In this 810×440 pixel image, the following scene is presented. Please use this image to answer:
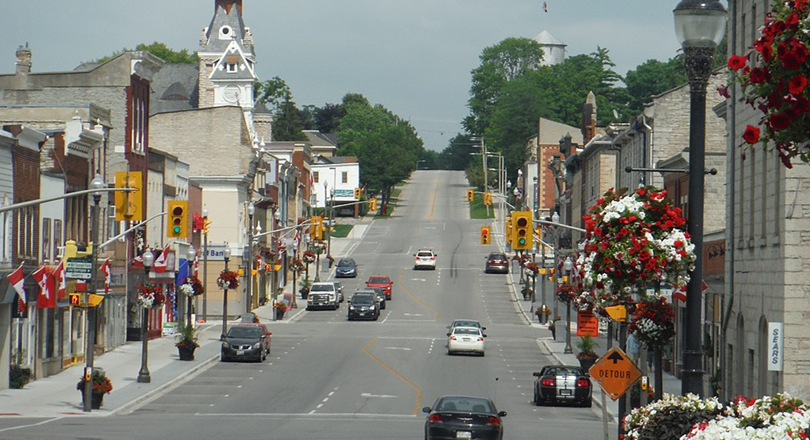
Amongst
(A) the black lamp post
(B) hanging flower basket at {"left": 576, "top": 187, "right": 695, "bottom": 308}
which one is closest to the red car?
(B) hanging flower basket at {"left": 576, "top": 187, "right": 695, "bottom": 308}

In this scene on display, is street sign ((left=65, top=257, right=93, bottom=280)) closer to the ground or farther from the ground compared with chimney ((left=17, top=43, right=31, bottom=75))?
closer to the ground

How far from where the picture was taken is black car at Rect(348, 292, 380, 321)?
262 ft

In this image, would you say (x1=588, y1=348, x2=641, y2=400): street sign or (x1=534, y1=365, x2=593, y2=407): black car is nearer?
(x1=588, y1=348, x2=641, y2=400): street sign

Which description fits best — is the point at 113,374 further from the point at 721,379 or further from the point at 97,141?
the point at 721,379

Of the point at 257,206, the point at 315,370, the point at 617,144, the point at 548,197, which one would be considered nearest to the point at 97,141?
the point at 315,370

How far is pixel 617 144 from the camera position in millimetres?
72125

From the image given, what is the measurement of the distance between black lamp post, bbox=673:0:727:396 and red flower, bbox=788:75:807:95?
5326 millimetres

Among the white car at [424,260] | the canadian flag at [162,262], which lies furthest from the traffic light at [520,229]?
the white car at [424,260]

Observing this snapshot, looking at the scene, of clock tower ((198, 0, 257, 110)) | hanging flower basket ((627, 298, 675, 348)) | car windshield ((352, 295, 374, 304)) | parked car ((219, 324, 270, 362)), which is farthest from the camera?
clock tower ((198, 0, 257, 110))

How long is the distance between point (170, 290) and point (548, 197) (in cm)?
7726

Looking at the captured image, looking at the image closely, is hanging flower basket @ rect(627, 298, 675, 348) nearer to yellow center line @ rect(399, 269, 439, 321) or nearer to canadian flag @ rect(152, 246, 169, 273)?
canadian flag @ rect(152, 246, 169, 273)

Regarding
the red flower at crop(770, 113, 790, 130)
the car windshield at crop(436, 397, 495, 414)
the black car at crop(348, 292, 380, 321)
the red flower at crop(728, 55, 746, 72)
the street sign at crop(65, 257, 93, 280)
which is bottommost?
the black car at crop(348, 292, 380, 321)

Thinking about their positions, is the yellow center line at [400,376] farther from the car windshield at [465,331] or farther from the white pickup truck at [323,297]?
the white pickup truck at [323,297]

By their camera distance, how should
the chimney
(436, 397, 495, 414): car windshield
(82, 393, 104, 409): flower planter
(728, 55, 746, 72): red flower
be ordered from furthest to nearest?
1. the chimney
2. (82, 393, 104, 409): flower planter
3. (436, 397, 495, 414): car windshield
4. (728, 55, 746, 72): red flower
